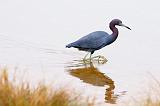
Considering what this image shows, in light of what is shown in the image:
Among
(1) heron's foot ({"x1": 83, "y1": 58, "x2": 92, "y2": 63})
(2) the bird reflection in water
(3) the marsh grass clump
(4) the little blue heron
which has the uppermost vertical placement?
(4) the little blue heron

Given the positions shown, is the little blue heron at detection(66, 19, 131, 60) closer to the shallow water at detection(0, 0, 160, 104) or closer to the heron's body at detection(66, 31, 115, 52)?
the heron's body at detection(66, 31, 115, 52)

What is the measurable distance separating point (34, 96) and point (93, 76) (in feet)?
17.2

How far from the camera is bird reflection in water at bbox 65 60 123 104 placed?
1051cm

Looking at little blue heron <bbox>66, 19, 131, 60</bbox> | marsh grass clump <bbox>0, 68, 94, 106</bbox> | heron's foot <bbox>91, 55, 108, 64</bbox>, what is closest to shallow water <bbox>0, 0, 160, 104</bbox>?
heron's foot <bbox>91, 55, 108, 64</bbox>

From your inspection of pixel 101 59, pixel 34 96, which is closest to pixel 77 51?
pixel 101 59

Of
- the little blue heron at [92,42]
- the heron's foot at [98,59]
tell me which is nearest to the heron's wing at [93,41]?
the little blue heron at [92,42]

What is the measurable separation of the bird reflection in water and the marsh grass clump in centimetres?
245

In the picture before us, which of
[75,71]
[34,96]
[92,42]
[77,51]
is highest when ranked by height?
[92,42]

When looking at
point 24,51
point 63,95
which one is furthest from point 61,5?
point 63,95

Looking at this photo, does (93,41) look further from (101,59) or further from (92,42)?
(101,59)

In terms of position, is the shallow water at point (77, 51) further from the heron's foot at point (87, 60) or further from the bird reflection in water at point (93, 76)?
the heron's foot at point (87, 60)

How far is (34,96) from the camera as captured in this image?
7113 millimetres

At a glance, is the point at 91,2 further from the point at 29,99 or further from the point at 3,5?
the point at 29,99

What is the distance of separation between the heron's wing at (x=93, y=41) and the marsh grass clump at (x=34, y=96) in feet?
20.4
